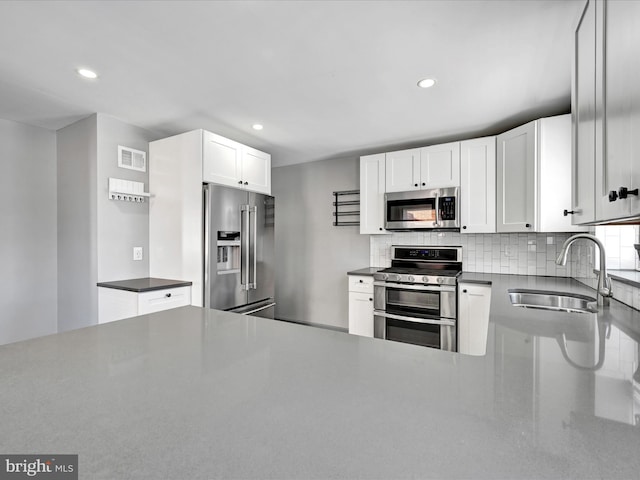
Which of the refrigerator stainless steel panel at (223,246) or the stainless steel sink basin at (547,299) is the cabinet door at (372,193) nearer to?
the refrigerator stainless steel panel at (223,246)

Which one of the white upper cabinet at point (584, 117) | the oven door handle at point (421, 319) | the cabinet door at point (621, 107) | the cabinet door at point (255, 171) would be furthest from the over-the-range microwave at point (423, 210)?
the cabinet door at point (621, 107)

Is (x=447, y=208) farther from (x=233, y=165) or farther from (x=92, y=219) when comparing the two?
(x=92, y=219)

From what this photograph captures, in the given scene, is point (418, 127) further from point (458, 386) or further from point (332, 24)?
point (458, 386)

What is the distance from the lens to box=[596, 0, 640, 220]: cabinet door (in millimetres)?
852

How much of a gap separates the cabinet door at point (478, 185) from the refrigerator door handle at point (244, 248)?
2223mm

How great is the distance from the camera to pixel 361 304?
139 inches

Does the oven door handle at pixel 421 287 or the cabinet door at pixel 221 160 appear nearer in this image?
the cabinet door at pixel 221 160

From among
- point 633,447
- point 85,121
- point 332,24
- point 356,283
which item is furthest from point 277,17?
point 356,283

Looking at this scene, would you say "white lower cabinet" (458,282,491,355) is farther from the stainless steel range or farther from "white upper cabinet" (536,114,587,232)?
"white upper cabinet" (536,114,587,232)

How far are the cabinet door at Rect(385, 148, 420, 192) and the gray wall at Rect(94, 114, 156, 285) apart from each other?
261cm

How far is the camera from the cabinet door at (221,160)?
284 cm

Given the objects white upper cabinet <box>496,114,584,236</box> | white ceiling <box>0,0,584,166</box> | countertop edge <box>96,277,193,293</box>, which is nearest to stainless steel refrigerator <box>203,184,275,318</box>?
countertop edge <box>96,277,193,293</box>

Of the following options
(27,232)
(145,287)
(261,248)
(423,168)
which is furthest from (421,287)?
(27,232)

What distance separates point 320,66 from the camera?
2037mm
